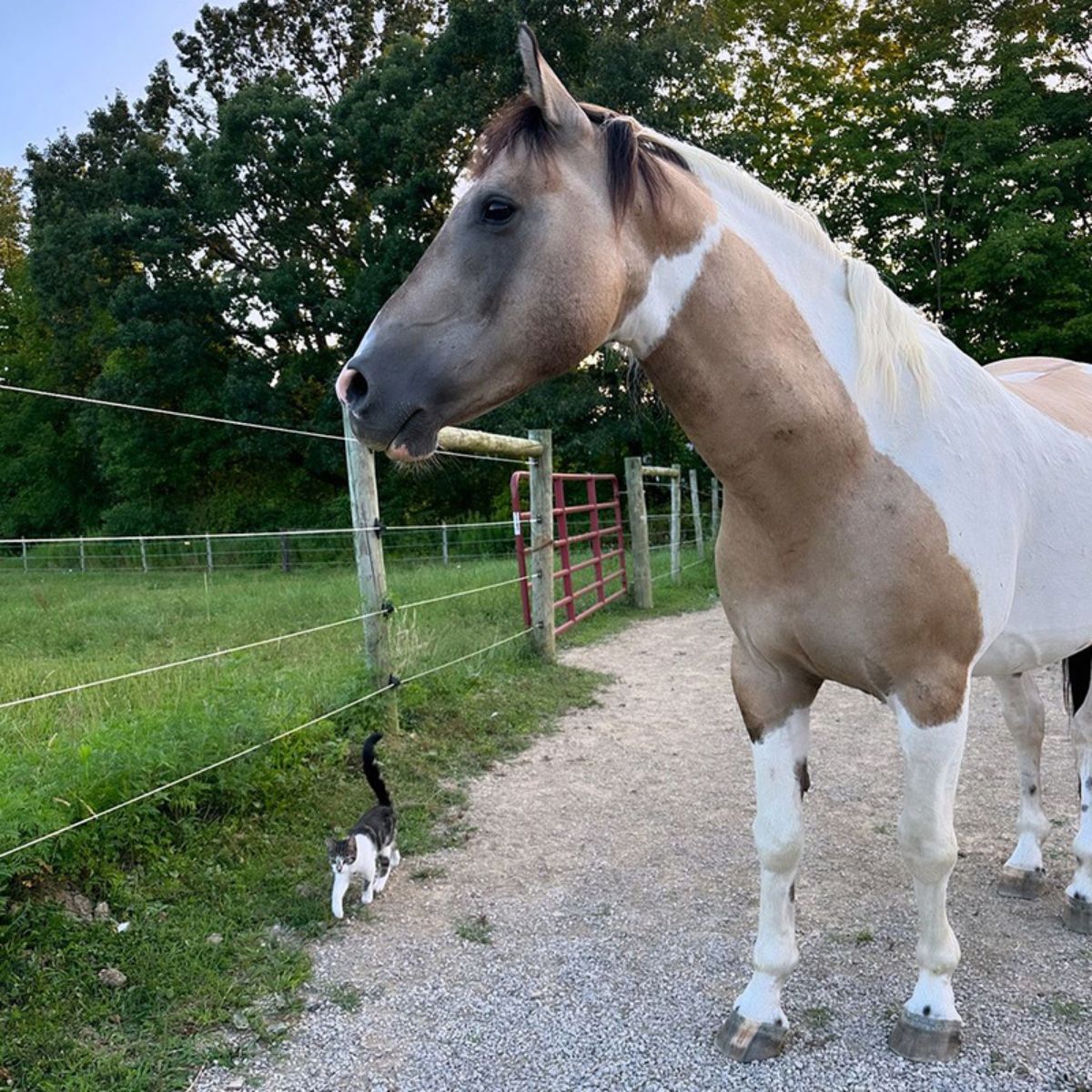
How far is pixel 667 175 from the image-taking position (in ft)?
5.46

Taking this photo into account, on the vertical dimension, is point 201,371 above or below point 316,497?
above

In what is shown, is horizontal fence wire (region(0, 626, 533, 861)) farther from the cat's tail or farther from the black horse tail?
the black horse tail

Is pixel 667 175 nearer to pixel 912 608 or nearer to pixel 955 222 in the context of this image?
pixel 912 608

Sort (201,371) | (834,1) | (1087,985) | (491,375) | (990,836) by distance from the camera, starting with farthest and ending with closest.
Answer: (201,371) → (834,1) → (990,836) → (1087,985) → (491,375)

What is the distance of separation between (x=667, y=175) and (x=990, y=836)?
2818 mm

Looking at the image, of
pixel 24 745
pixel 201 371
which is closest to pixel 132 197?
pixel 201 371

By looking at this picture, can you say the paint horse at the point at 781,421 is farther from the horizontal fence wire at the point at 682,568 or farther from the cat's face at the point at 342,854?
the horizontal fence wire at the point at 682,568

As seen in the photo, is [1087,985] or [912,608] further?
[1087,985]

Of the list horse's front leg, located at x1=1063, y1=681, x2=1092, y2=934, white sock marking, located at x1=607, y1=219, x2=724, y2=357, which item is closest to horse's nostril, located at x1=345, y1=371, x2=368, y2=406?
white sock marking, located at x1=607, y1=219, x2=724, y2=357

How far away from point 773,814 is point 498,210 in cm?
155

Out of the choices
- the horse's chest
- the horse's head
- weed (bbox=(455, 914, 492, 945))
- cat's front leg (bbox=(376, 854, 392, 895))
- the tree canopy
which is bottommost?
weed (bbox=(455, 914, 492, 945))

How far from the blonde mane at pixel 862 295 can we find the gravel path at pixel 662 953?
1579 mm

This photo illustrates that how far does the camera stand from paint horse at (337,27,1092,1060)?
5.05 ft

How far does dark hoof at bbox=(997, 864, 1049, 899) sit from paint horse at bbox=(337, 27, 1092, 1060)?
35.2 inches
